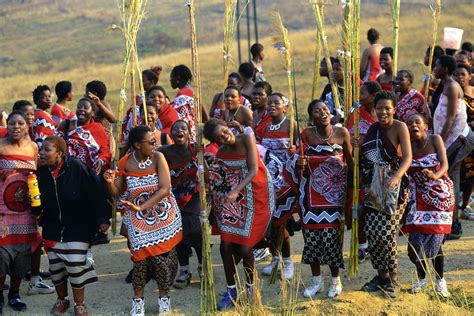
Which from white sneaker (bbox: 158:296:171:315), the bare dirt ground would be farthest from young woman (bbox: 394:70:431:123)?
white sneaker (bbox: 158:296:171:315)

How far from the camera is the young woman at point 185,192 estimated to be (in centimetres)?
Answer: 770

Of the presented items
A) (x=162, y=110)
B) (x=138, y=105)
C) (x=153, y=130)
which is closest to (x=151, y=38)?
(x=138, y=105)

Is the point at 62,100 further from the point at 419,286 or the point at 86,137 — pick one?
the point at 419,286

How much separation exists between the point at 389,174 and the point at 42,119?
3.96 meters

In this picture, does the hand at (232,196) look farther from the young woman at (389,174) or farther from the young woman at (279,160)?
the young woman at (389,174)

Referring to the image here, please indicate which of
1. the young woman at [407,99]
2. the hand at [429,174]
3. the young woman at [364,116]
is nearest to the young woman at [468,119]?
the young woman at [407,99]

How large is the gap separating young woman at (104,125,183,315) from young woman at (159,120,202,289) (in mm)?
766

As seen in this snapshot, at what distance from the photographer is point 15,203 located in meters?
7.24

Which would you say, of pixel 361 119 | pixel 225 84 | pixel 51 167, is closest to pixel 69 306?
pixel 51 167

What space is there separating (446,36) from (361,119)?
111 inches

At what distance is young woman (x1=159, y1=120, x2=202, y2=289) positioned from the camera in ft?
25.3

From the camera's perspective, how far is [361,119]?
320 inches

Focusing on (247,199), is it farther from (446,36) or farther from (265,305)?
(446,36)

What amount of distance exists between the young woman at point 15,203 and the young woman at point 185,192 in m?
1.27
